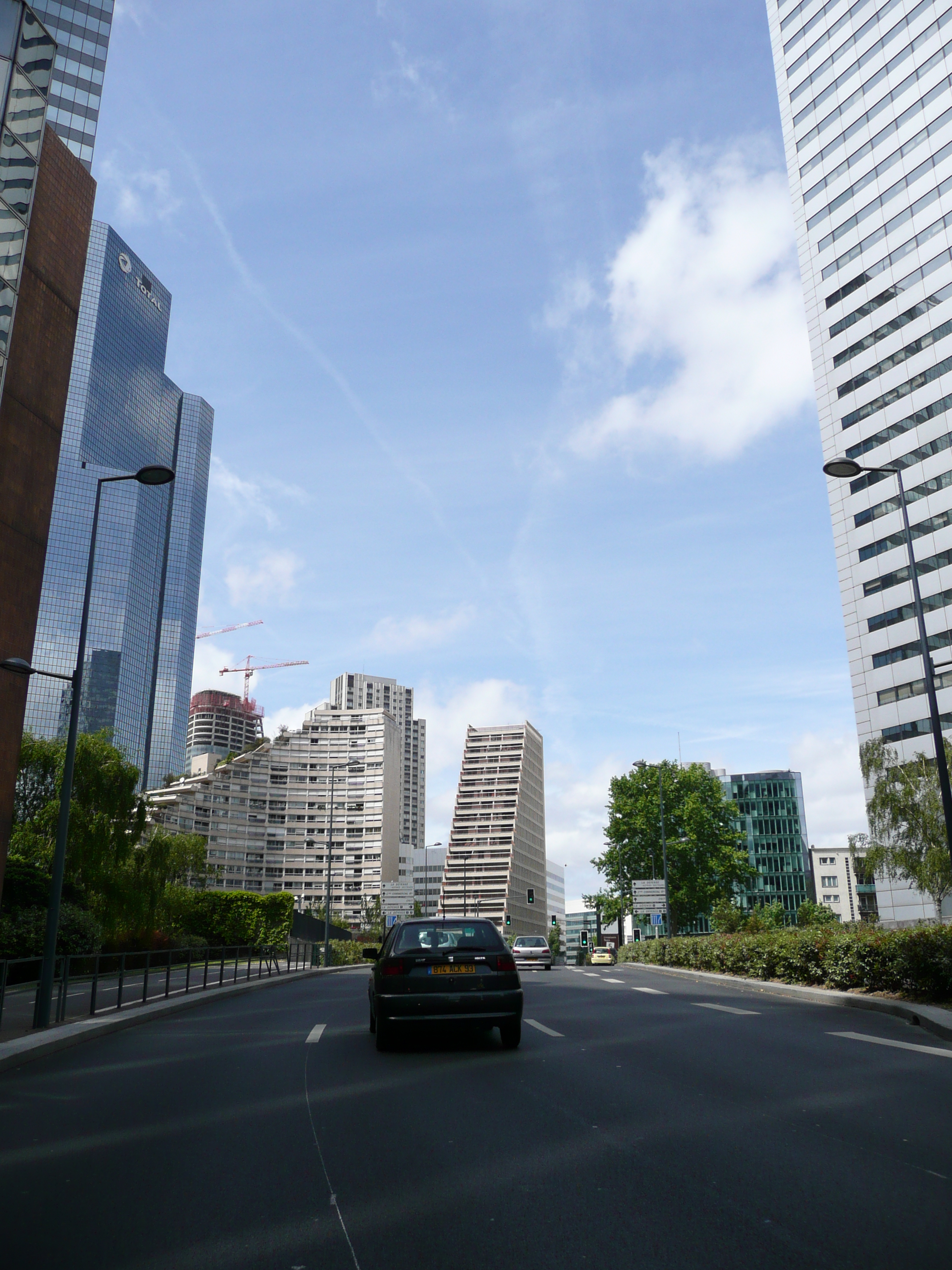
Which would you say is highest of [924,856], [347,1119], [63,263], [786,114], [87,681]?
[786,114]

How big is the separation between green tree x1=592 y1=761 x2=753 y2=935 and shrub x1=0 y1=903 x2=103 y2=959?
140 feet

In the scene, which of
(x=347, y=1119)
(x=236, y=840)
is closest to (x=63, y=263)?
(x=347, y=1119)

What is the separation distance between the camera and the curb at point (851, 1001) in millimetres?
12492

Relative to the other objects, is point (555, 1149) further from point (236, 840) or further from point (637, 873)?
point (236, 840)

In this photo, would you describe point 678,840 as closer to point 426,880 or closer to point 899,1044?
point 899,1044

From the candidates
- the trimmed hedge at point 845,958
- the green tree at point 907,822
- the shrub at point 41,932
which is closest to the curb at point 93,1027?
the shrub at point 41,932

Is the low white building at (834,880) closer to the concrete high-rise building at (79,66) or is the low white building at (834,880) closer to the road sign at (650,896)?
the road sign at (650,896)

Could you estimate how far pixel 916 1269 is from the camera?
392cm

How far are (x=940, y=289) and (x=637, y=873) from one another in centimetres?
4381

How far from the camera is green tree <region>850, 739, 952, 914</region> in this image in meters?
39.9

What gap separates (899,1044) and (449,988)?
4998mm

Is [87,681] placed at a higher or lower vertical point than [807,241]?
lower

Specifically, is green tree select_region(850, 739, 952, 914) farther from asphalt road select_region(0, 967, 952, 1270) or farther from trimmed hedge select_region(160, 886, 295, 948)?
trimmed hedge select_region(160, 886, 295, 948)

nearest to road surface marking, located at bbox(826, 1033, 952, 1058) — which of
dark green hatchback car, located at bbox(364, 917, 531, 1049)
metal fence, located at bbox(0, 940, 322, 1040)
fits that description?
dark green hatchback car, located at bbox(364, 917, 531, 1049)
